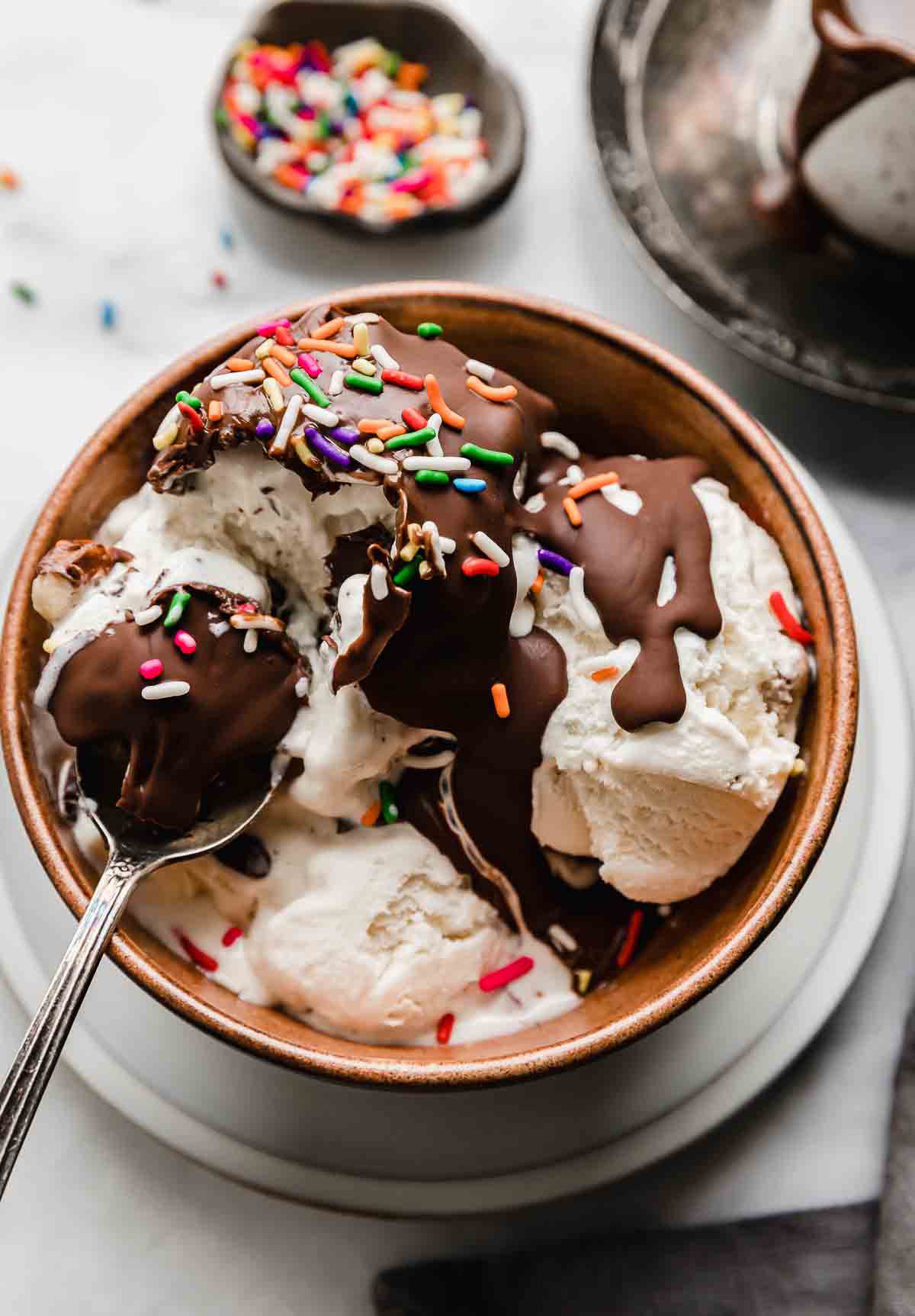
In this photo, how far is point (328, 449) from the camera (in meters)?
1.20

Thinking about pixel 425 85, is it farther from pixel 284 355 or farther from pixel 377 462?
pixel 377 462

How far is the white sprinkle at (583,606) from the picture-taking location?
4.42 ft

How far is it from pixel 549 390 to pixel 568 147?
2.15 ft

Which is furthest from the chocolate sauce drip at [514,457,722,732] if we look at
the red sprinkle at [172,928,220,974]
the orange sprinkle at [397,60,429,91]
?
the orange sprinkle at [397,60,429,91]

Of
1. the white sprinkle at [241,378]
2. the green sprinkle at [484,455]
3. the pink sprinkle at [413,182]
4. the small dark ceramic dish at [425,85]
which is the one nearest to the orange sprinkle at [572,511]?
the green sprinkle at [484,455]

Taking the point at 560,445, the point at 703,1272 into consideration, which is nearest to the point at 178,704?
the point at 560,445

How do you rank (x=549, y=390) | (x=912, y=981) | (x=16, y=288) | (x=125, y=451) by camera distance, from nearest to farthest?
(x=125, y=451)
(x=549, y=390)
(x=912, y=981)
(x=16, y=288)

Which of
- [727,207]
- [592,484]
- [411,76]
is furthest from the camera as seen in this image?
[411,76]

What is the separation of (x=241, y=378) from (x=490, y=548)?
0.98ft

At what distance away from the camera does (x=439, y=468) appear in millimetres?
1202

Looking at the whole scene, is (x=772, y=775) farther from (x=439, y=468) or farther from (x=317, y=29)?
(x=317, y=29)

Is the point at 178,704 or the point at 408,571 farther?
the point at 178,704

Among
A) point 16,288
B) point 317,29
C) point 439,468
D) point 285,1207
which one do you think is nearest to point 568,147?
point 317,29

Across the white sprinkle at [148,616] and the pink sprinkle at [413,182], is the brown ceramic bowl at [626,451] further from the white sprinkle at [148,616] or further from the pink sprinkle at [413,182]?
the pink sprinkle at [413,182]
